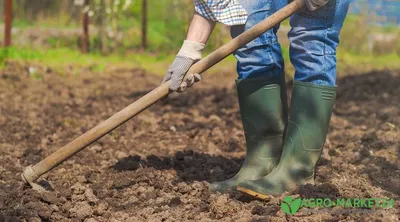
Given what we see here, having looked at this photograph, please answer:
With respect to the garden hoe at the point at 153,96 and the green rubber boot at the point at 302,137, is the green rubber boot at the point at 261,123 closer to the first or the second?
the green rubber boot at the point at 302,137

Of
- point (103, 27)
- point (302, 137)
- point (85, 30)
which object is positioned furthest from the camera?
point (103, 27)

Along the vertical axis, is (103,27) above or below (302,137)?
below

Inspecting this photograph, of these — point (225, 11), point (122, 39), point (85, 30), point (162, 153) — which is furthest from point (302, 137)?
point (122, 39)

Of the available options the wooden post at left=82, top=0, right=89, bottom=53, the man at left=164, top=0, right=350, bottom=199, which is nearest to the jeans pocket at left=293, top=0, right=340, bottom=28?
the man at left=164, top=0, right=350, bottom=199

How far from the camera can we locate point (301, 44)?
3.19 m

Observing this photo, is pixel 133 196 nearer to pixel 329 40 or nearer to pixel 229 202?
pixel 229 202

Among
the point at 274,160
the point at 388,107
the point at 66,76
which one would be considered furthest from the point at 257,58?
the point at 66,76

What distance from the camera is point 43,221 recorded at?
9.90ft

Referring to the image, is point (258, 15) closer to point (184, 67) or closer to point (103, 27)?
point (184, 67)

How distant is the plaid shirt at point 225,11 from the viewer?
3215 millimetres

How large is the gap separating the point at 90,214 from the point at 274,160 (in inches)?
36.0

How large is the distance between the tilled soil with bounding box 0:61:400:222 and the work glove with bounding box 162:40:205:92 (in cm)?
49

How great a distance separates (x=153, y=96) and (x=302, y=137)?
0.68 metres

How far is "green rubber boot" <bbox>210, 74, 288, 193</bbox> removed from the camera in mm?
3363
